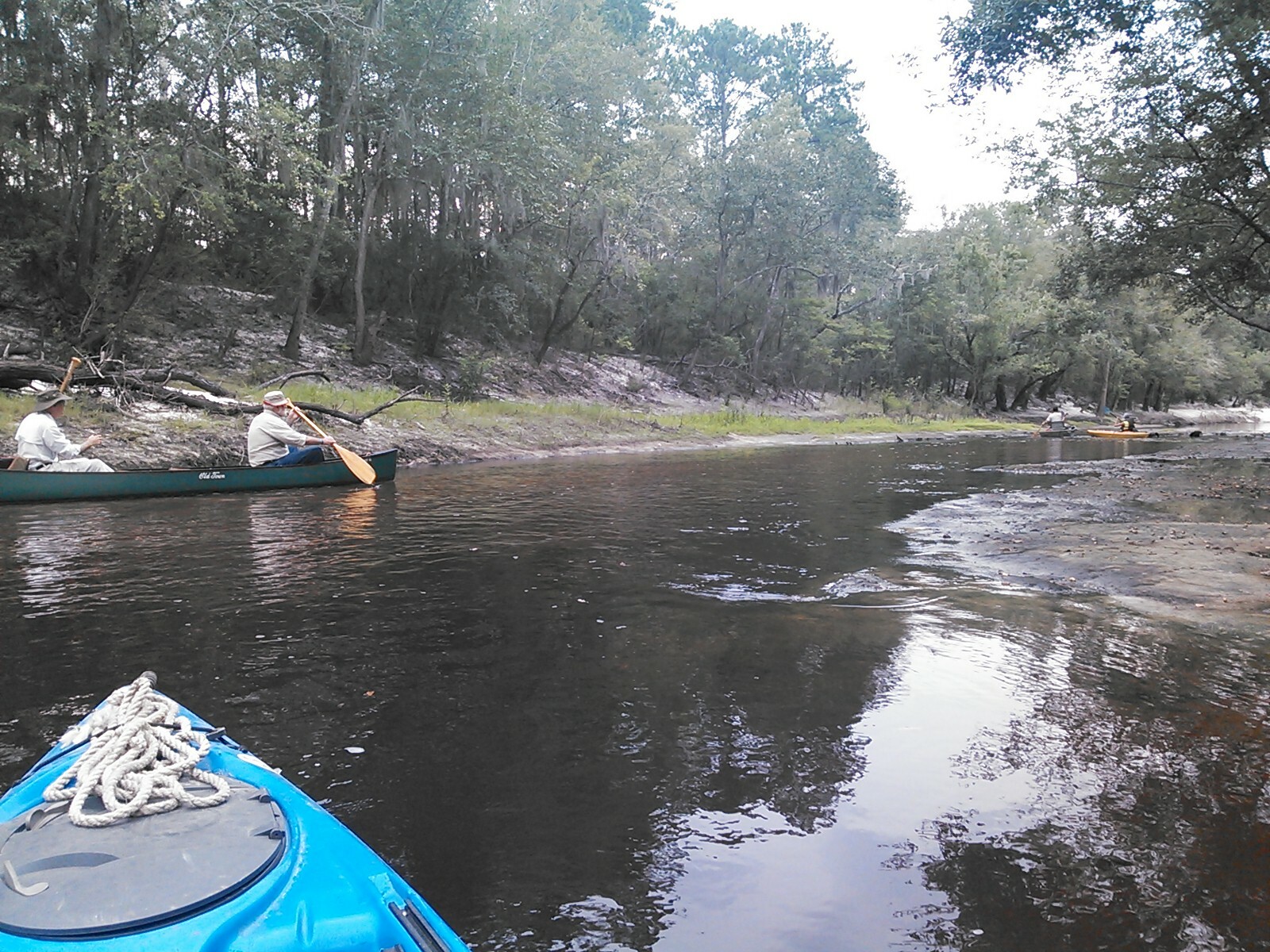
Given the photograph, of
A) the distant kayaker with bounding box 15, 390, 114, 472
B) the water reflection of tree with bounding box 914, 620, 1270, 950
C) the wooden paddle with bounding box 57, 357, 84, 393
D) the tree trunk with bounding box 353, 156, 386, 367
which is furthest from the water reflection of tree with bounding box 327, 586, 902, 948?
the tree trunk with bounding box 353, 156, 386, 367

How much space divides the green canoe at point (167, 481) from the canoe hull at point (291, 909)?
11.9 metres

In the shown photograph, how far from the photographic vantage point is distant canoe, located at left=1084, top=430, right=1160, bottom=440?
3656 cm

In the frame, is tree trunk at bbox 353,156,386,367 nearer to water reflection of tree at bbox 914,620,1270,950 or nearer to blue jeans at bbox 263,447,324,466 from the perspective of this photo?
blue jeans at bbox 263,447,324,466

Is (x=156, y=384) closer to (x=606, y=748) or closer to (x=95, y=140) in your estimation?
(x=95, y=140)

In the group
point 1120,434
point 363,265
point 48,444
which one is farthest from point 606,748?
point 1120,434

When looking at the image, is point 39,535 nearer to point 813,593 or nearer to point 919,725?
point 813,593

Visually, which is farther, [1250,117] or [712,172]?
[712,172]

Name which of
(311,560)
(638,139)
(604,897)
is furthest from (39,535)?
(638,139)

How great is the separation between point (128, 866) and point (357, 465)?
13422 mm

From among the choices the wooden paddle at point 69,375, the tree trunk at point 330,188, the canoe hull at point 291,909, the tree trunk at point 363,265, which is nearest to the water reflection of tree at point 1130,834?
the canoe hull at point 291,909

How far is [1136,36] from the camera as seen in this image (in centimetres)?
1404

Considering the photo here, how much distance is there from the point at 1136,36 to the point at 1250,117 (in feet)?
8.12

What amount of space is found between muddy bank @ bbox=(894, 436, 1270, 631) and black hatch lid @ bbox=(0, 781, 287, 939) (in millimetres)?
7237

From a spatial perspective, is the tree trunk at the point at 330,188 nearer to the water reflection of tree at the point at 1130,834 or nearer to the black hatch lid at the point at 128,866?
the water reflection of tree at the point at 1130,834
